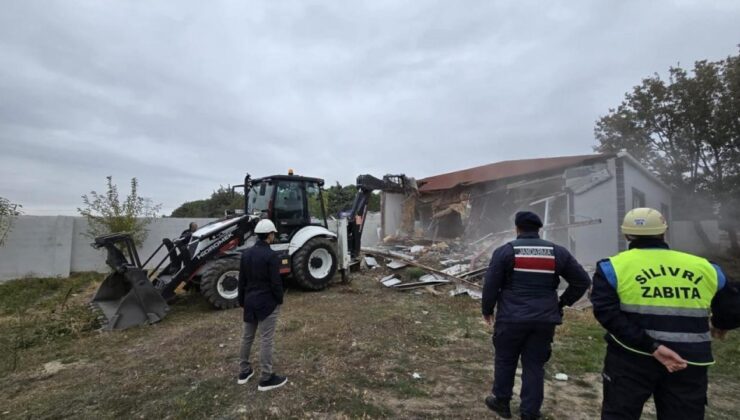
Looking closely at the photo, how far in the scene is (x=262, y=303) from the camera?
345 cm

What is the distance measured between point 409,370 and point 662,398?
233cm

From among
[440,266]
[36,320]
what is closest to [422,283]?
[440,266]

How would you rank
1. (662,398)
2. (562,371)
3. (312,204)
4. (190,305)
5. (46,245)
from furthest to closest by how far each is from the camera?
(46,245) < (312,204) < (190,305) < (562,371) < (662,398)

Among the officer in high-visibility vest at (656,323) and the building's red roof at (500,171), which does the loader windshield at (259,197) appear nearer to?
the officer in high-visibility vest at (656,323)

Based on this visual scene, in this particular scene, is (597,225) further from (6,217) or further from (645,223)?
(6,217)

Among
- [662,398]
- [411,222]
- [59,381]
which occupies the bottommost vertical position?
[59,381]

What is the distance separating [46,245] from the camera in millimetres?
10297

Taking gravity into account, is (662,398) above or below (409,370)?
above

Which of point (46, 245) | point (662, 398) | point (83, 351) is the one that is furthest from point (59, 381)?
point (46, 245)

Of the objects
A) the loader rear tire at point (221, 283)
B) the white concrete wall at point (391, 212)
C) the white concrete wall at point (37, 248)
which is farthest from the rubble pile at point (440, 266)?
the white concrete wall at point (37, 248)

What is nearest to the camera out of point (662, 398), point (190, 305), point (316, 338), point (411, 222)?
point (662, 398)

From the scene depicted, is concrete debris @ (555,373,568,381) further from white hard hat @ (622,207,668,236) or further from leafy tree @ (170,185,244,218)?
leafy tree @ (170,185,244,218)

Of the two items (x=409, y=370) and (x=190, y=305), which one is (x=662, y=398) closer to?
(x=409, y=370)

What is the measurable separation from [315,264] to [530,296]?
5657 millimetres
